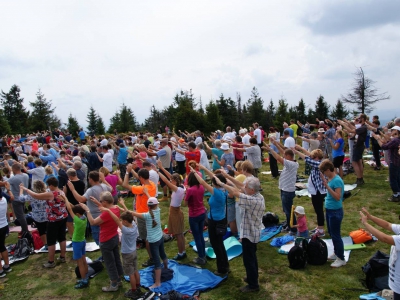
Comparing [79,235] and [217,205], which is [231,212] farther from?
[79,235]

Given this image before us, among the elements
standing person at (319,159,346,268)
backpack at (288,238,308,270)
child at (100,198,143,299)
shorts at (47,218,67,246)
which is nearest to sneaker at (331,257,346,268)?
standing person at (319,159,346,268)

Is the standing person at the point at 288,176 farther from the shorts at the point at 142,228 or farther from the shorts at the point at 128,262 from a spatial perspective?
the shorts at the point at 128,262

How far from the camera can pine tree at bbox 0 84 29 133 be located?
1670 inches

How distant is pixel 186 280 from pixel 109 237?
1690mm

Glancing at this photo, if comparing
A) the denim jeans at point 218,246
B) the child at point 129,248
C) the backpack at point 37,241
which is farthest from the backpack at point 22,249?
the denim jeans at point 218,246

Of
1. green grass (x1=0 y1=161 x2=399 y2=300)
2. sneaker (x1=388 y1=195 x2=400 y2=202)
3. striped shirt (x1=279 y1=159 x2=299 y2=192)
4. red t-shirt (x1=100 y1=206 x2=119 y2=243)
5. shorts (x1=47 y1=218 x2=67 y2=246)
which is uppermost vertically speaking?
striped shirt (x1=279 y1=159 x2=299 y2=192)

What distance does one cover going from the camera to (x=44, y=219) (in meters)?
7.48

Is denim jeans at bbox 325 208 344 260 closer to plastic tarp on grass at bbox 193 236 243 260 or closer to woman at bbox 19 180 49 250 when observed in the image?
plastic tarp on grass at bbox 193 236 243 260

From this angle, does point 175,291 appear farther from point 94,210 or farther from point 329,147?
point 329,147

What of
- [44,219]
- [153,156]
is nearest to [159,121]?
[153,156]

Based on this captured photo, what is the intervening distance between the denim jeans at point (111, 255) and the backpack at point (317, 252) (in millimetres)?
3803

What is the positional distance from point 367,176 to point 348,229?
539cm

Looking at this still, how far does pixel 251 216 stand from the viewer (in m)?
4.98

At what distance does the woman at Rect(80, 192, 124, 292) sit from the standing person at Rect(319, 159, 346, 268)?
3.91m
